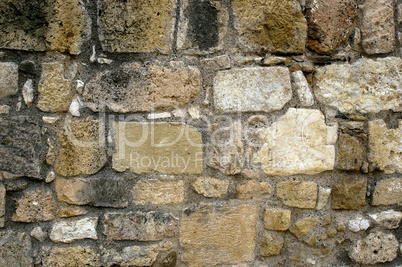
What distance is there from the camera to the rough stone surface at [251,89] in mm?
1557

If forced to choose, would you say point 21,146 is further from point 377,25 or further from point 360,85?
point 377,25

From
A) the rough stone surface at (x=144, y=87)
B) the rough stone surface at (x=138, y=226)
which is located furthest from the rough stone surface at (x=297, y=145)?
the rough stone surface at (x=138, y=226)

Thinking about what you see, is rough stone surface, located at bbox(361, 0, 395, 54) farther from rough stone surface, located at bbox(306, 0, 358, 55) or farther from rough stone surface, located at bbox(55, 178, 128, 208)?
rough stone surface, located at bbox(55, 178, 128, 208)

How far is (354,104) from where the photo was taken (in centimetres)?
162

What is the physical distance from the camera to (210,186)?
61.5 inches

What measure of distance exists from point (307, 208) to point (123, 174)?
95 centimetres

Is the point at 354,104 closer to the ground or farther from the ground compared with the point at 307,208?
farther from the ground

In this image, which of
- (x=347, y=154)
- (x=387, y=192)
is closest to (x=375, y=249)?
(x=387, y=192)

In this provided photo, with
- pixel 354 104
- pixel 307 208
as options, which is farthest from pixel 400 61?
pixel 307 208

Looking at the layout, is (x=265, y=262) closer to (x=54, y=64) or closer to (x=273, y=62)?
(x=273, y=62)

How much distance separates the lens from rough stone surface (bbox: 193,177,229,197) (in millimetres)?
1557

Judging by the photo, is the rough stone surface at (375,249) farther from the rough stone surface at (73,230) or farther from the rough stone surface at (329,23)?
the rough stone surface at (73,230)

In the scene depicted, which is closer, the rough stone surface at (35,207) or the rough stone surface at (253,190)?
the rough stone surface at (35,207)

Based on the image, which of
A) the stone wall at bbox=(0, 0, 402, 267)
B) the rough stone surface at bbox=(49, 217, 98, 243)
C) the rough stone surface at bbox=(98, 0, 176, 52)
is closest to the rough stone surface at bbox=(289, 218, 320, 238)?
the stone wall at bbox=(0, 0, 402, 267)
